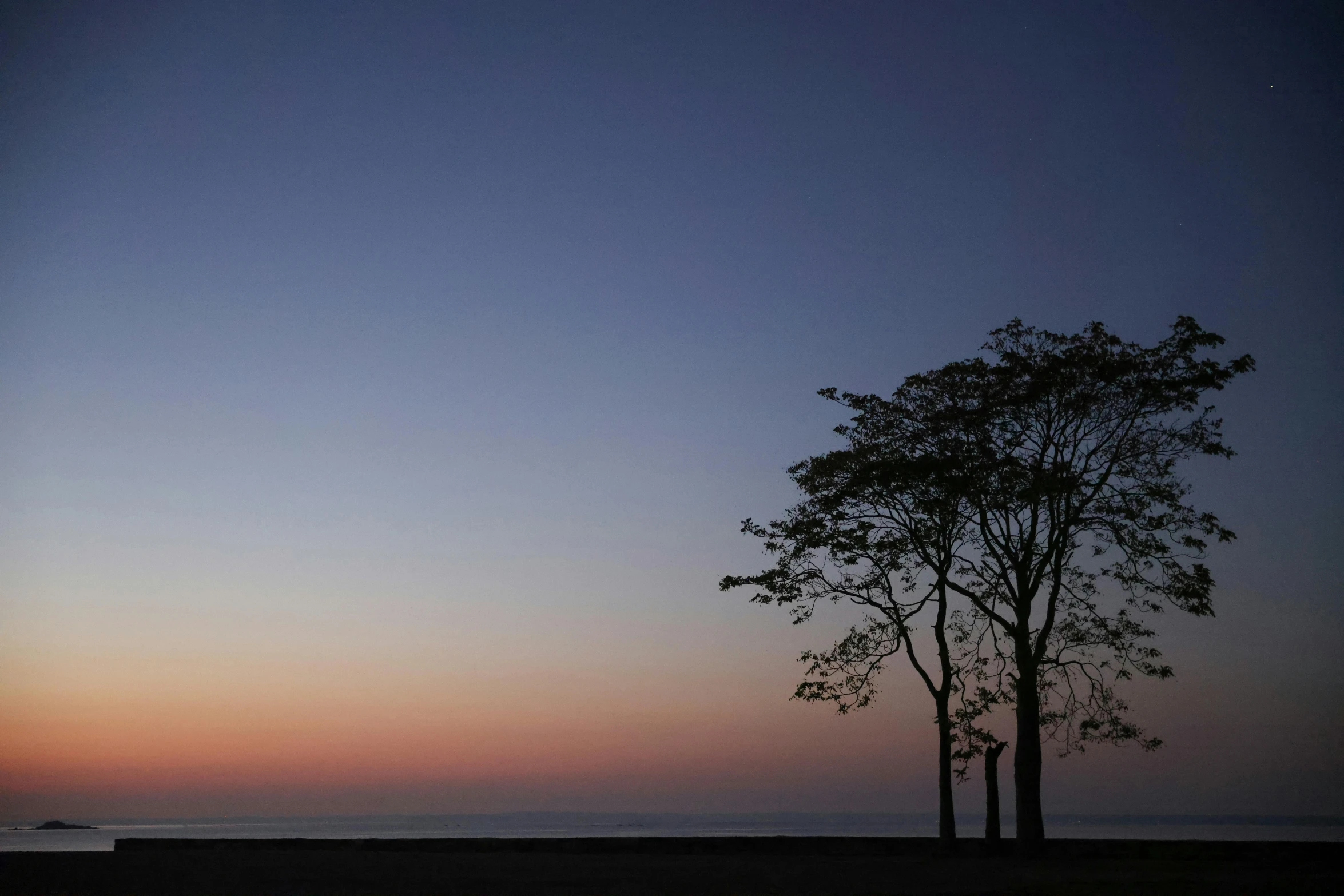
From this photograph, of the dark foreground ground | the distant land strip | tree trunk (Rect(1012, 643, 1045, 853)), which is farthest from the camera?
tree trunk (Rect(1012, 643, 1045, 853))

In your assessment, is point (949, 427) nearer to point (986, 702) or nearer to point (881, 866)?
point (986, 702)

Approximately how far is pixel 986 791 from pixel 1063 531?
6.02 m

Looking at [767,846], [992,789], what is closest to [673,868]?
[767,846]

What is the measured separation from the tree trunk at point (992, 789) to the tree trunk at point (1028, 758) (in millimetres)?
452

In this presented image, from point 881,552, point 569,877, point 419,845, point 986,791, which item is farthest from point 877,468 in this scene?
point 419,845

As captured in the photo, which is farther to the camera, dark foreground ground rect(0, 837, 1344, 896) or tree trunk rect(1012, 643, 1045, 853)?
tree trunk rect(1012, 643, 1045, 853)

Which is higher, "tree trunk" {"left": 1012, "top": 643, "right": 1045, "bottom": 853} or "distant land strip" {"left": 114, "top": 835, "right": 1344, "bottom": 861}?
"tree trunk" {"left": 1012, "top": 643, "right": 1045, "bottom": 853}

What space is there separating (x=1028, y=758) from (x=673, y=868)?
8.45 metres

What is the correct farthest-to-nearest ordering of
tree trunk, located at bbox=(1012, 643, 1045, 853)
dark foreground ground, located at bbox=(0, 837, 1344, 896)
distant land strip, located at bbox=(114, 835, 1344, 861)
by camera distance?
tree trunk, located at bbox=(1012, 643, 1045, 853) → distant land strip, located at bbox=(114, 835, 1344, 861) → dark foreground ground, located at bbox=(0, 837, 1344, 896)

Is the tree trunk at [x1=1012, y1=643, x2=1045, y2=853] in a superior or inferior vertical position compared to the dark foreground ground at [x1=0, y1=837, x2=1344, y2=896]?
superior

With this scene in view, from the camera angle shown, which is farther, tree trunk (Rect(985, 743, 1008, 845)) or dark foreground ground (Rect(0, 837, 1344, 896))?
tree trunk (Rect(985, 743, 1008, 845))

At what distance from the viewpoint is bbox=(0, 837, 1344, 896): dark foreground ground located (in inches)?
626

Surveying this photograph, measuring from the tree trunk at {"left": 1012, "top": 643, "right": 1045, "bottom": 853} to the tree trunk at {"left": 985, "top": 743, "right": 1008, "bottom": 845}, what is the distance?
452 millimetres

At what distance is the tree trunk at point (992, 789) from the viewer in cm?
2262
